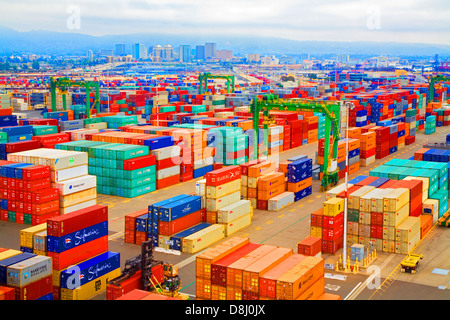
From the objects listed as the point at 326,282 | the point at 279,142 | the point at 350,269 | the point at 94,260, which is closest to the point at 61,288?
the point at 94,260

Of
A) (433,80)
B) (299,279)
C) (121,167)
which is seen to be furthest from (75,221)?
(433,80)

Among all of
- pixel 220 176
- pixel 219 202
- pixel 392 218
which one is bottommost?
pixel 392 218

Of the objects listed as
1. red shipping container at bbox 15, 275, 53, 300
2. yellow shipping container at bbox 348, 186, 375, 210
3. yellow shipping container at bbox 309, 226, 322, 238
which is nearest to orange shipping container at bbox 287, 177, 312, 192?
yellow shipping container at bbox 348, 186, 375, 210

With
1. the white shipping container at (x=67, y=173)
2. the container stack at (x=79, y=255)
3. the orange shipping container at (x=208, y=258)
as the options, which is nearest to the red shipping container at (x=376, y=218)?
the orange shipping container at (x=208, y=258)

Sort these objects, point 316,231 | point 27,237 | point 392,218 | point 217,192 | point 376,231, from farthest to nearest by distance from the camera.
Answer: point 217,192, point 316,231, point 376,231, point 392,218, point 27,237

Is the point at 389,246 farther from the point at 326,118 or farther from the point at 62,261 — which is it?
the point at 62,261

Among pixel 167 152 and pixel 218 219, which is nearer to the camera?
pixel 218 219
